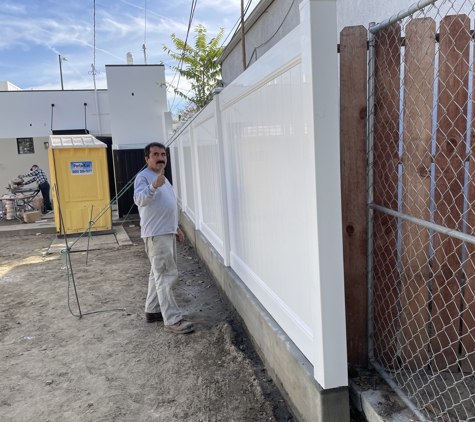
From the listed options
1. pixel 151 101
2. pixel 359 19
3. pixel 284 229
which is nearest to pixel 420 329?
pixel 284 229

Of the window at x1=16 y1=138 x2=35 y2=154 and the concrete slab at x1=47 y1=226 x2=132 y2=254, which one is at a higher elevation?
the window at x1=16 y1=138 x2=35 y2=154

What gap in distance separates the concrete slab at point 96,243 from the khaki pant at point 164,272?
453cm

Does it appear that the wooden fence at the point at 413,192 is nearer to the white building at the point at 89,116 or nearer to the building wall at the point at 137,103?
the white building at the point at 89,116

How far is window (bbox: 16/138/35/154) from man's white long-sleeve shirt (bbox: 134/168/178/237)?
17.9 m

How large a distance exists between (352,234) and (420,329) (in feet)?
2.06

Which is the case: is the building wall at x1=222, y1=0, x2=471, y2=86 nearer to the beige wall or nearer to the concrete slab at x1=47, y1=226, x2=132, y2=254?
the concrete slab at x1=47, y1=226, x2=132, y2=254

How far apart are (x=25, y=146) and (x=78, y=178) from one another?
11.9 meters

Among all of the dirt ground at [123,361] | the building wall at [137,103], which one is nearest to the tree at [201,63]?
the building wall at [137,103]

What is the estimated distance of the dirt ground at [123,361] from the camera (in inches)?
115

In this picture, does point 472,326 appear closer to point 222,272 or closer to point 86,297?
point 222,272

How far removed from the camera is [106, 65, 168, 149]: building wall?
1351 centimetres

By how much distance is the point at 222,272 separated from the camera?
4926 millimetres

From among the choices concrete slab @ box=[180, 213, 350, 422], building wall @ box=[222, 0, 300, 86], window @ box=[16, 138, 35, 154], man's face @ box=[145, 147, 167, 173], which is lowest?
concrete slab @ box=[180, 213, 350, 422]

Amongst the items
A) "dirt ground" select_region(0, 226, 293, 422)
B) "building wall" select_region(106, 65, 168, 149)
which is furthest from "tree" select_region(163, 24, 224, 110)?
"dirt ground" select_region(0, 226, 293, 422)
